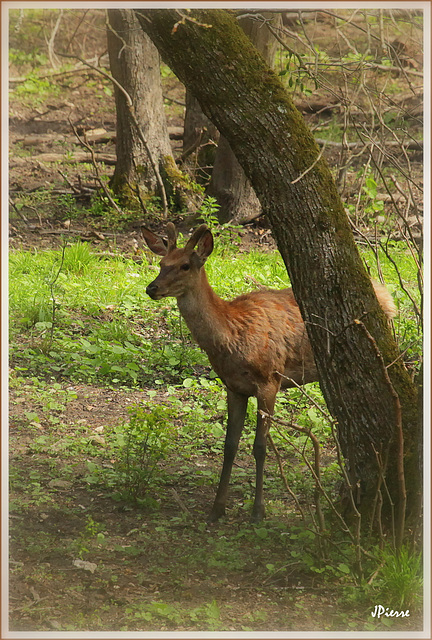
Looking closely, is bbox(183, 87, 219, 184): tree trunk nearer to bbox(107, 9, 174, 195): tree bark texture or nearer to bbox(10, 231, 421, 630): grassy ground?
bbox(107, 9, 174, 195): tree bark texture

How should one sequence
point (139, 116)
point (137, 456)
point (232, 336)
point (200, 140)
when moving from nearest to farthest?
point (232, 336) → point (137, 456) → point (139, 116) → point (200, 140)

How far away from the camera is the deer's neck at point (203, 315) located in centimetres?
500

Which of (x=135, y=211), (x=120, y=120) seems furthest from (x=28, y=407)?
(x=120, y=120)

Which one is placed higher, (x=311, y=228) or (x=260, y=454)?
(x=311, y=228)

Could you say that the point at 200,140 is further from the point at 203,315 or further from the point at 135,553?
the point at 135,553

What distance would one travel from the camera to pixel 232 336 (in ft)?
16.7

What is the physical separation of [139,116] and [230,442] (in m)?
6.79

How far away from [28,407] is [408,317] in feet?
12.8

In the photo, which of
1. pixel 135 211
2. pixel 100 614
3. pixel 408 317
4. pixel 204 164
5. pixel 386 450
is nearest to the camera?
pixel 100 614

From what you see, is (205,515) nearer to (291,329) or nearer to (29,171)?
(291,329)

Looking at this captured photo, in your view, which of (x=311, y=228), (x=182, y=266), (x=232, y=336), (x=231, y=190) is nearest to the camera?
(x=311, y=228)

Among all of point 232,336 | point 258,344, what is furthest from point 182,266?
point 258,344

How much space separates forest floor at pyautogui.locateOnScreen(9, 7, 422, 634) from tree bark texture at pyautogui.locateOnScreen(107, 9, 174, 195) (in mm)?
4829

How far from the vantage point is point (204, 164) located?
11531mm
